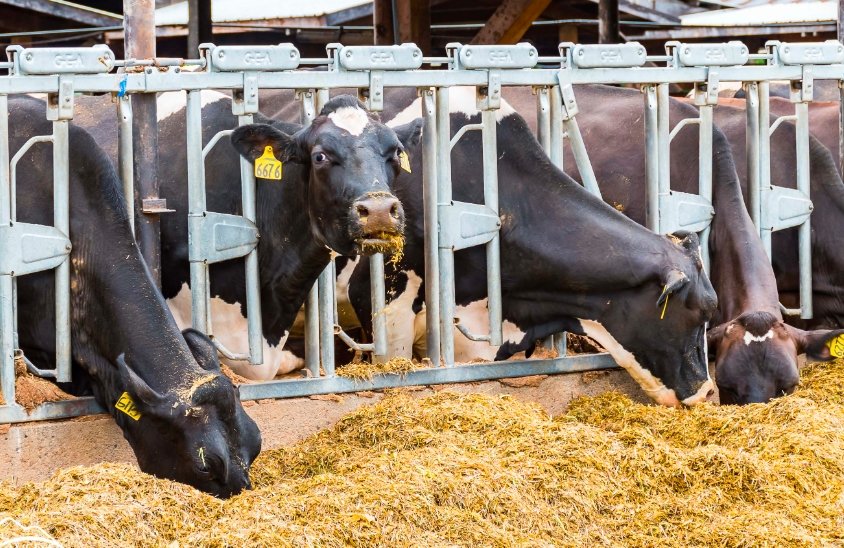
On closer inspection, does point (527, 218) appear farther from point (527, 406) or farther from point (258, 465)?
point (258, 465)

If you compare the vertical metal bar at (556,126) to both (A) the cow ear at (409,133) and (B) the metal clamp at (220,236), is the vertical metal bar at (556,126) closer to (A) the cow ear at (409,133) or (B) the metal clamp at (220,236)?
(A) the cow ear at (409,133)

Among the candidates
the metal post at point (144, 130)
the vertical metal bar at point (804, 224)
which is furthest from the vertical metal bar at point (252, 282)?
the vertical metal bar at point (804, 224)

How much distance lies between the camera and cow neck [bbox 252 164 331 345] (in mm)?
6848

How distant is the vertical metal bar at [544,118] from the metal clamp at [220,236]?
177 cm

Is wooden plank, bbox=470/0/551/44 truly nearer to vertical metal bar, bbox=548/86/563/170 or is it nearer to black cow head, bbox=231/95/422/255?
vertical metal bar, bbox=548/86/563/170

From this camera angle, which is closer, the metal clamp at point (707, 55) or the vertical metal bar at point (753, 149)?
the metal clamp at point (707, 55)

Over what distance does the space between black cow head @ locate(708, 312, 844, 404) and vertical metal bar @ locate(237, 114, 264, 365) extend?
2565 millimetres

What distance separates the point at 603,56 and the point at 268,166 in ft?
6.78

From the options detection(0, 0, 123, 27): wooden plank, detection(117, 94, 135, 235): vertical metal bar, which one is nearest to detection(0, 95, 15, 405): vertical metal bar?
→ detection(117, 94, 135, 235): vertical metal bar

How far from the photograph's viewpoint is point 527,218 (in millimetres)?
7562

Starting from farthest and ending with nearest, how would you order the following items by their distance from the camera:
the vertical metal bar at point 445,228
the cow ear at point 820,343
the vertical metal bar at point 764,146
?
the vertical metal bar at point 764,146 < the cow ear at point 820,343 < the vertical metal bar at point 445,228

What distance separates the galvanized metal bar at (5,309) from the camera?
587 cm

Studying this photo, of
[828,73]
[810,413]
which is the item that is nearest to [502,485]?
[810,413]

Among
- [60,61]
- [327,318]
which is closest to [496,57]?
[327,318]
